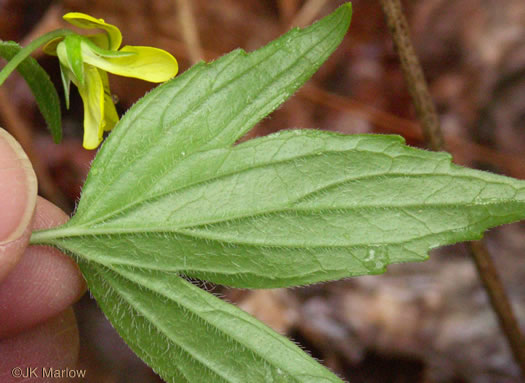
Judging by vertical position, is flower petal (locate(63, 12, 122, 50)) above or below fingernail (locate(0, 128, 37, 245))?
above

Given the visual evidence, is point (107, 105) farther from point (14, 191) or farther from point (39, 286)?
point (39, 286)

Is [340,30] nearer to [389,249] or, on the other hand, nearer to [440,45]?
[389,249]

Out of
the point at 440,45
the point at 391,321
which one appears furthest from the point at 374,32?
the point at 391,321

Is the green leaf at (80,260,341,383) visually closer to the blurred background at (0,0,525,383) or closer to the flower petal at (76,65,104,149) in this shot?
the flower petal at (76,65,104,149)

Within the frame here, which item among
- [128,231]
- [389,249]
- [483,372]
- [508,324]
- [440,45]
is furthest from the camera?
[440,45]

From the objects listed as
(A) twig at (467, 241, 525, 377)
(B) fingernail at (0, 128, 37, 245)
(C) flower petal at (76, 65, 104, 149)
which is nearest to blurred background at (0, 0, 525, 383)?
(A) twig at (467, 241, 525, 377)

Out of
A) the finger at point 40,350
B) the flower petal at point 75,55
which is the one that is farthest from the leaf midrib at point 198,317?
the finger at point 40,350
